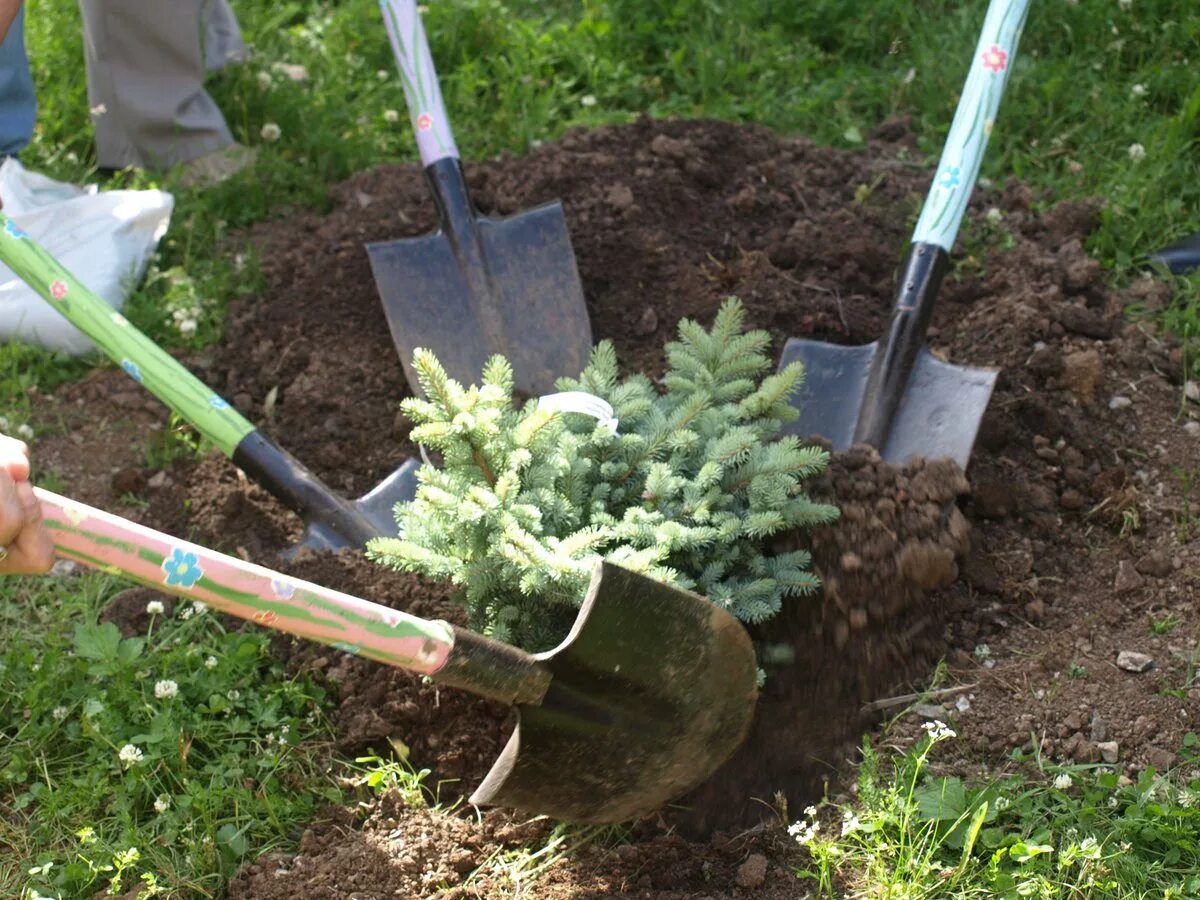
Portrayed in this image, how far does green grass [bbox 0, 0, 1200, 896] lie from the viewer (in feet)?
11.3

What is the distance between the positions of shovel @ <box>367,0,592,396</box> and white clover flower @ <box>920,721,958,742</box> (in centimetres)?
122

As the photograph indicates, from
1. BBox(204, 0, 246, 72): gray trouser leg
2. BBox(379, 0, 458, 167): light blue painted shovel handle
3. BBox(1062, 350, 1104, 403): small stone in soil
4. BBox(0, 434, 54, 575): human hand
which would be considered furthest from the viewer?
BBox(204, 0, 246, 72): gray trouser leg

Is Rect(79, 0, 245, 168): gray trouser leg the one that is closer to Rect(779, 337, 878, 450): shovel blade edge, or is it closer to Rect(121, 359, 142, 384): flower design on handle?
Rect(121, 359, 142, 384): flower design on handle

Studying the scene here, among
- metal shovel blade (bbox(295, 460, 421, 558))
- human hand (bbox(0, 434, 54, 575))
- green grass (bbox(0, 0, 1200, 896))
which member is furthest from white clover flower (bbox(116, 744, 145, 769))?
human hand (bbox(0, 434, 54, 575))

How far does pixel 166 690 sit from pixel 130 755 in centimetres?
15

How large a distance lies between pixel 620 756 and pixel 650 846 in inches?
6.9

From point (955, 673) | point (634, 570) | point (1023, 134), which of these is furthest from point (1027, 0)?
point (634, 570)

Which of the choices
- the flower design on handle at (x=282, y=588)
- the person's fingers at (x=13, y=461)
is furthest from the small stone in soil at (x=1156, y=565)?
the person's fingers at (x=13, y=461)

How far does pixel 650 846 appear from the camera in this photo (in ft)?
7.54

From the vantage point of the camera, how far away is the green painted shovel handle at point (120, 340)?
9.05 ft

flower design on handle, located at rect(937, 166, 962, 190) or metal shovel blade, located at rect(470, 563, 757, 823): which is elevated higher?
flower design on handle, located at rect(937, 166, 962, 190)

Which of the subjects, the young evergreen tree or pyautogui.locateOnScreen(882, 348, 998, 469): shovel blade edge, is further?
pyautogui.locateOnScreen(882, 348, 998, 469): shovel blade edge

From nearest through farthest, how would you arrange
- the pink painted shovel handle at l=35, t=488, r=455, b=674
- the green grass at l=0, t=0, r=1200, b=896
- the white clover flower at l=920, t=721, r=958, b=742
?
1. the pink painted shovel handle at l=35, t=488, r=455, b=674
2. the white clover flower at l=920, t=721, r=958, b=742
3. the green grass at l=0, t=0, r=1200, b=896

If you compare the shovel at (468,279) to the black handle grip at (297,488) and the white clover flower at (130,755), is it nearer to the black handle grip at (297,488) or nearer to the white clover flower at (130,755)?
the black handle grip at (297,488)
